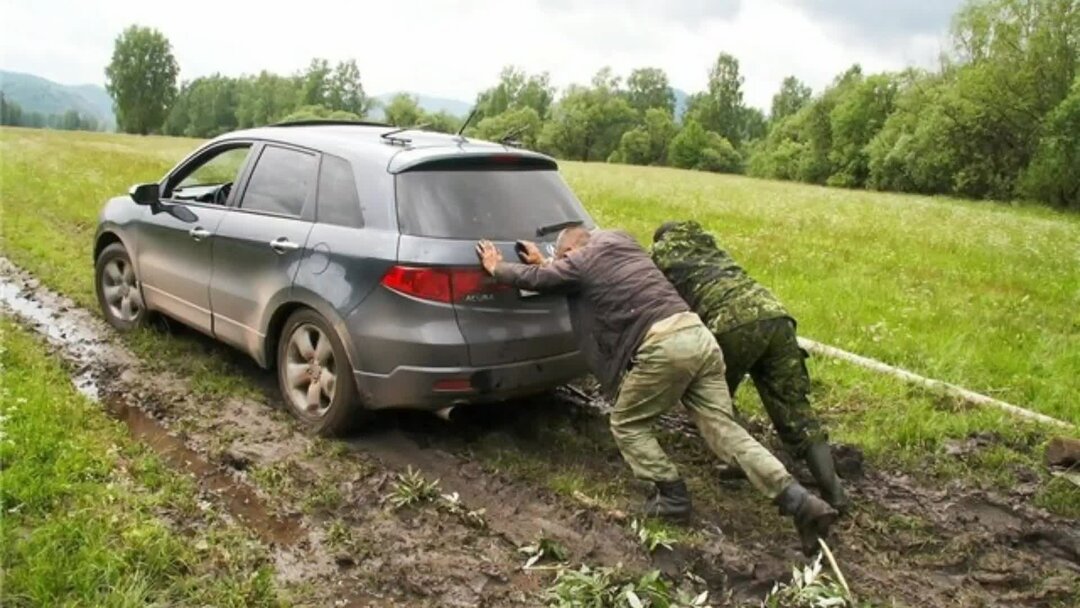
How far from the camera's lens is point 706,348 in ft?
13.7

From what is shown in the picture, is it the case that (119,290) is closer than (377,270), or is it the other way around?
(377,270)

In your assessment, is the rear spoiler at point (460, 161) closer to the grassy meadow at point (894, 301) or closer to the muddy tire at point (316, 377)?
the muddy tire at point (316, 377)

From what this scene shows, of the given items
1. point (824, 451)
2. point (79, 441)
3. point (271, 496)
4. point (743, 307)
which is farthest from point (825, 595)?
point (79, 441)

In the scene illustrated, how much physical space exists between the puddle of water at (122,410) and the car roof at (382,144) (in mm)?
1942

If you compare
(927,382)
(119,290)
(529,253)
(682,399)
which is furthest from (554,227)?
(119,290)

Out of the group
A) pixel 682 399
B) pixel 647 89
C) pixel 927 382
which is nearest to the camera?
pixel 682 399

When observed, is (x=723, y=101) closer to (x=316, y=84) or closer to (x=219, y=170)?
(x=316, y=84)

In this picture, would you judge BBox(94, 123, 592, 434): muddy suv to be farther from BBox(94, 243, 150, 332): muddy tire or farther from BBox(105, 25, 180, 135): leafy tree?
BBox(105, 25, 180, 135): leafy tree

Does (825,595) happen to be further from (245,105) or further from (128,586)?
(245,105)

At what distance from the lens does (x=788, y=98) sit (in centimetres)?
11512

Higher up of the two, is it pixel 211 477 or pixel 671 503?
pixel 671 503

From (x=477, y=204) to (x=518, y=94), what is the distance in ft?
375

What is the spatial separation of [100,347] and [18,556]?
3.48 m

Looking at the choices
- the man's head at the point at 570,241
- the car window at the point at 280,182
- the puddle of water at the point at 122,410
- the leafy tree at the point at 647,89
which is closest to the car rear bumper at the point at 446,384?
the man's head at the point at 570,241
